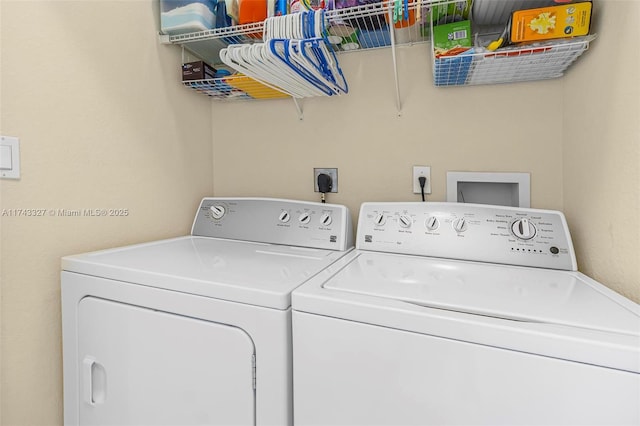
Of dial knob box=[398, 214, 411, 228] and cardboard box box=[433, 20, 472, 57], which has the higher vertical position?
cardboard box box=[433, 20, 472, 57]

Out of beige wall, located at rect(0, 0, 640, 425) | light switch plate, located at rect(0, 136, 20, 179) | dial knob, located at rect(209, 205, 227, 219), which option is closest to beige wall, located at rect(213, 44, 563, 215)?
beige wall, located at rect(0, 0, 640, 425)

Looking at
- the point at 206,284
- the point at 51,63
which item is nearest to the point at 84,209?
the point at 51,63

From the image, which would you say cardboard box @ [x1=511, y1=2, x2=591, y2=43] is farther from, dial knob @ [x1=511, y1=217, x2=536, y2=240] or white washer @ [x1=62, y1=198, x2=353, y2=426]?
white washer @ [x1=62, y1=198, x2=353, y2=426]

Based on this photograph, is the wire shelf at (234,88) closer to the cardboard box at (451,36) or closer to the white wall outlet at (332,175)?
the white wall outlet at (332,175)

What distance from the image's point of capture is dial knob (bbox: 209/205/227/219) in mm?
1561

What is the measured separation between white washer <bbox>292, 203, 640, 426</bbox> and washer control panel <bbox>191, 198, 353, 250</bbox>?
391mm

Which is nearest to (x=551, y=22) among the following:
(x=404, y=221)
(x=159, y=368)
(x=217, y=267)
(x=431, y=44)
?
(x=431, y=44)

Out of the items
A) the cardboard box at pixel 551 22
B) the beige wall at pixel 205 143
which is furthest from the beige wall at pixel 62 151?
the cardboard box at pixel 551 22

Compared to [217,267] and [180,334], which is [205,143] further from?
[180,334]

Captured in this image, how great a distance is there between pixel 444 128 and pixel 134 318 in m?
1.34

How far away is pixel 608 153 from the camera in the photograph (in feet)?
2.97

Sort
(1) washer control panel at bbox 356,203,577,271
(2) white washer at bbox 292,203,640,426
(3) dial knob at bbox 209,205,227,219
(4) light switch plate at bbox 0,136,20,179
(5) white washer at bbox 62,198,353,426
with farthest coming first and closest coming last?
(3) dial knob at bbox 209,205,227,219 → (1) washer control panel at bbox 356,203,577,271 → (4) light switch plate at bbox 0,136,20,179 → (5) white washer at bbox 62,198,353,426 → (2) white washer at bbox 292,203,640,426

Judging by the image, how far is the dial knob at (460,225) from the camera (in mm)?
1146

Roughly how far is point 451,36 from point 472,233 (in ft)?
2.28
